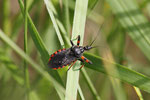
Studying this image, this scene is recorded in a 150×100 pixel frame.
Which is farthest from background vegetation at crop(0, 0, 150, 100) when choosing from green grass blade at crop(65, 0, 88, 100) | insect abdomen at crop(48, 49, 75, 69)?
insect abdomen at crop(48, 49, 75, 69)

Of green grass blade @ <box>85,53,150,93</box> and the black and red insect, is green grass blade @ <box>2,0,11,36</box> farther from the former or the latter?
green grass blade @ <box>85,53,150,93</box>

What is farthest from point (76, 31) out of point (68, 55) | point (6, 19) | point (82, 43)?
point (6, 19)

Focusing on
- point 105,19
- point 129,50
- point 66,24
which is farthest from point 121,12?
point 129,50

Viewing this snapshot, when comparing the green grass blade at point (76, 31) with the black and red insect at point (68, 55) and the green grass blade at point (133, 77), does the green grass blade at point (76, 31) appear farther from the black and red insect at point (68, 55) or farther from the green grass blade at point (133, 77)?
the black and red insect at point (68, 55)

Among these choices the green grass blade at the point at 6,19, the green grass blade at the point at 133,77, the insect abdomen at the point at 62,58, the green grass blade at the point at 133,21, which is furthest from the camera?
the green grass blade at the point at 6,19

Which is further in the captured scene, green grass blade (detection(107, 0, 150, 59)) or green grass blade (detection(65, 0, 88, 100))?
green grass blade (detection(107, 0, 150, 59))

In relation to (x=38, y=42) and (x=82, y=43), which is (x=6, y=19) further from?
(x=82, y=43)

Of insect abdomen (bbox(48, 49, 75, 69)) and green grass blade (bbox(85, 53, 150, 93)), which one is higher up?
insect abdomen (bbox(48, 49, 75, 69))

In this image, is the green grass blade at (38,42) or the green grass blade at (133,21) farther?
the green grass blade at (133,21)

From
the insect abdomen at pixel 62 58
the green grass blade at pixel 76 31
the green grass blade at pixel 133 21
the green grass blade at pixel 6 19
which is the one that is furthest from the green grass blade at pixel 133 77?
the green grass blade at pixel 6 19

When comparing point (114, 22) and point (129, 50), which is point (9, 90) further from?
point (129, 50)

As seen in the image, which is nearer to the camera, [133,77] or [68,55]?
[133,77]
